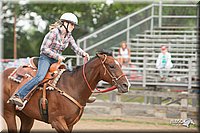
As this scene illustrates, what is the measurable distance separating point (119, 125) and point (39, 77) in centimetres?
573

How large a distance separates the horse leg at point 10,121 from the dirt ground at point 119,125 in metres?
2.67

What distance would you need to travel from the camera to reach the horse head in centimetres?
815

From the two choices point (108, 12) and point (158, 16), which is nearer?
point (158, 16)

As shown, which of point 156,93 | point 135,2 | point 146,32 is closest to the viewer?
point 156,93

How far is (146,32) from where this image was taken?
22.7m

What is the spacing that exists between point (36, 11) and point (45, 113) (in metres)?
26.4

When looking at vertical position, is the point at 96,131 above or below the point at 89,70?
below

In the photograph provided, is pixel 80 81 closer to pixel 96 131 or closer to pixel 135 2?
pixel 96 131

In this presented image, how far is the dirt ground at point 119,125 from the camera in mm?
12486

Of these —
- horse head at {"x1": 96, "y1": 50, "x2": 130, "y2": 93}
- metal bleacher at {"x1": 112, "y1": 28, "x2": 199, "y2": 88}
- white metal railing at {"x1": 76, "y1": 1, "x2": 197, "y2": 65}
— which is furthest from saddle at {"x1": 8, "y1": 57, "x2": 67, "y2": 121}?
white metal railing at {"x1": 76, "y1": 1, "x2": 197, "y2": 65}

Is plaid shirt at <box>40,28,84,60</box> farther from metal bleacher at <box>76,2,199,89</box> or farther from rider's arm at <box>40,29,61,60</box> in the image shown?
metal bleacher at <box>76,2,199,89</box>

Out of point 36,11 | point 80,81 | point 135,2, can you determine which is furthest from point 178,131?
point 36,11

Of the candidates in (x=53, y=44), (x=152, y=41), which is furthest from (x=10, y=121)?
(x=152, y=41)

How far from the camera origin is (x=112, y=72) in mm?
8273
